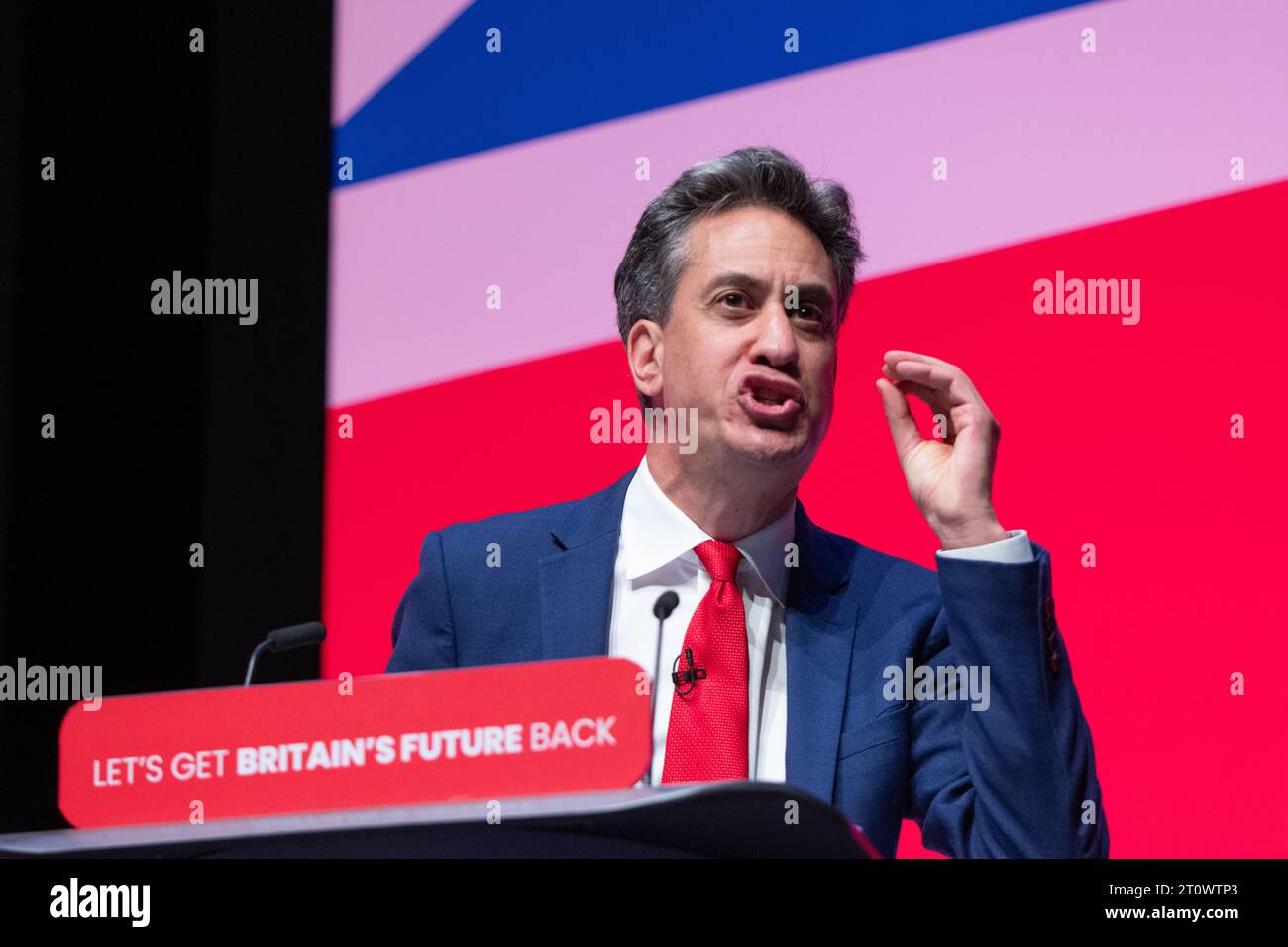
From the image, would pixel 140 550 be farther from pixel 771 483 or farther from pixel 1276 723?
pixel 1276 723

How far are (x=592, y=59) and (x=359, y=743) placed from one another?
191 cm

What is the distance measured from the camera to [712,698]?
2.06 m

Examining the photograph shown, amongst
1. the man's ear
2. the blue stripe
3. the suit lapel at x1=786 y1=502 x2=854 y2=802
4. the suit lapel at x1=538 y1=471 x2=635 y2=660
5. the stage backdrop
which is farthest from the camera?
the blue stripe

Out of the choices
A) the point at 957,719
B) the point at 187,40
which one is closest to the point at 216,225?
the point at 187,40

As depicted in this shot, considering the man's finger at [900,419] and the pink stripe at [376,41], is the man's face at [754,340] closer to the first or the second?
the man's finger at [900,419]

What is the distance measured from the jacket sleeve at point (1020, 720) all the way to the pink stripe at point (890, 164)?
1.07 meters

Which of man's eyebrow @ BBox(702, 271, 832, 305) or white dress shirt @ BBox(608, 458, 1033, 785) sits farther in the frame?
man's eyebrow @ BBox(702, 271, 832, 305)

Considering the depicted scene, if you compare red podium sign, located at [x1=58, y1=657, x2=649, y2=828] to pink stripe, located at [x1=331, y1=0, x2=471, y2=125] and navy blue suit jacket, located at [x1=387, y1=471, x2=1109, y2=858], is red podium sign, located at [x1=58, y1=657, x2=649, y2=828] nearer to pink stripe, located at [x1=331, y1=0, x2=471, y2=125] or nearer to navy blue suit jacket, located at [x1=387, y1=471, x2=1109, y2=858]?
navy blue suit jacket, located at [x1=387, y1=471, x2=1109, y2=858]

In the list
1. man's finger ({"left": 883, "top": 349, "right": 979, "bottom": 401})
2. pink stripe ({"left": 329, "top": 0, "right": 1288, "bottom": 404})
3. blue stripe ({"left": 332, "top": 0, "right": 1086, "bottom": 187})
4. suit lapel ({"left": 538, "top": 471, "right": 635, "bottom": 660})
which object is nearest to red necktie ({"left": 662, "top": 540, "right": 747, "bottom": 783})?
suit lapel ({"left": 538, "top": 471, "right": 635, "bottom": 660})

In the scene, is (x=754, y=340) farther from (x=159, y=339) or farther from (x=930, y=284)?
(x=159, y=339)

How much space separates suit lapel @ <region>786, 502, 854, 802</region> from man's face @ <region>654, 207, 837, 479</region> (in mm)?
162

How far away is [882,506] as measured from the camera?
2.78 meters

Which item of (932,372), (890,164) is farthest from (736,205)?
(932,372)

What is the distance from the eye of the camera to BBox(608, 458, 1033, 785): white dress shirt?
212 centimetres
